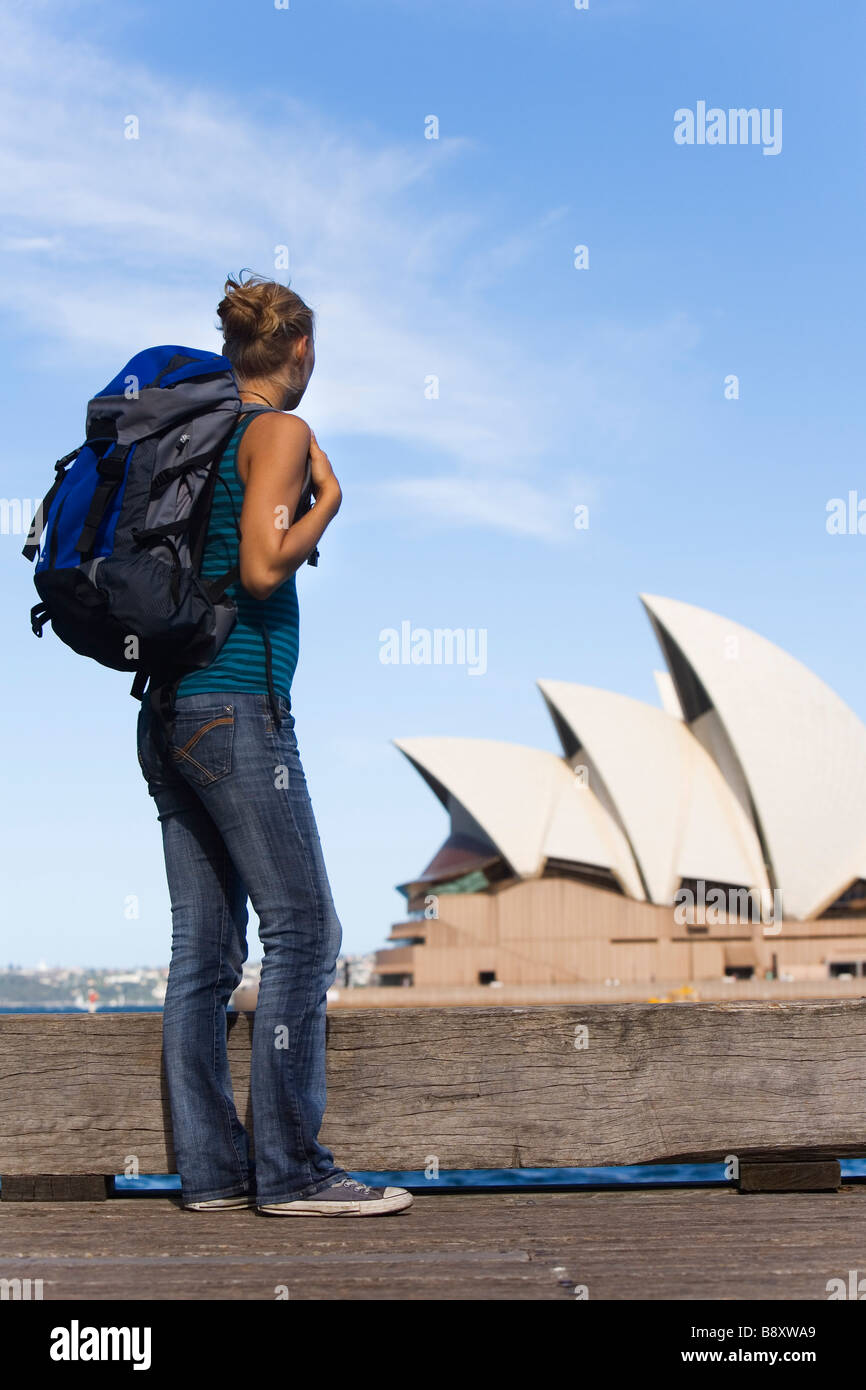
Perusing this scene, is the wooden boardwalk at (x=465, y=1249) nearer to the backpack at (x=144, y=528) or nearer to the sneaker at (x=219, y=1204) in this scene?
the sneaker at (x=219, y=1204)

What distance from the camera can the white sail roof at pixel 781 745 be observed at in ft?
111

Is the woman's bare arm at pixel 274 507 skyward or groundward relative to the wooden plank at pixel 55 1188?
skyward

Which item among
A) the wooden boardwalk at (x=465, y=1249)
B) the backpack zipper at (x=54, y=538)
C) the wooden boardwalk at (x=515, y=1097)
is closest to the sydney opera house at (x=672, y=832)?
the wooden boardwalk at (x=515, y=1097)

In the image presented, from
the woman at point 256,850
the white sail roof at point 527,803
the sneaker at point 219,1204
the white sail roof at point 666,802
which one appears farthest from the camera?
the white sail roof at point 527,803

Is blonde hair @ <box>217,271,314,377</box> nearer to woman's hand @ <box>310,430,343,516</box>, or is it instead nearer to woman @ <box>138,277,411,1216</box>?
woman @ <box>138,277,411,1216</box>

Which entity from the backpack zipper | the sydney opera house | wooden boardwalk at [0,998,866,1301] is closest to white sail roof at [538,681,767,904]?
the sydney opera house

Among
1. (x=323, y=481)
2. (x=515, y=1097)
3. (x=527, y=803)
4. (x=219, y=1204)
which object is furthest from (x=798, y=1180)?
(x=527, y=803)

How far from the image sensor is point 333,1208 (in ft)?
7.77

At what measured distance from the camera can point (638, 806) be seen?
34.5m

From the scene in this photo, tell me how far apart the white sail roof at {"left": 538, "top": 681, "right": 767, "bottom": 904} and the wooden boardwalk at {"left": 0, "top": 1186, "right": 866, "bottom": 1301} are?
3199 centimetres

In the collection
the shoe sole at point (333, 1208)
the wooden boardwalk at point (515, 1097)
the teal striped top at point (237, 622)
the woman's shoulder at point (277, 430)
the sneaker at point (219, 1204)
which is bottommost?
the sneaker at point (219, 1204)

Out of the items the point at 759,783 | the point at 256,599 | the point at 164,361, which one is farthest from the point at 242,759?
the point at 759,783

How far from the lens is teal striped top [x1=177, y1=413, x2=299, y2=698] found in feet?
7.89

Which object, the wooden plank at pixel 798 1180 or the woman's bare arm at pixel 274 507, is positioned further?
the wooden plank at pixel 798 1180
